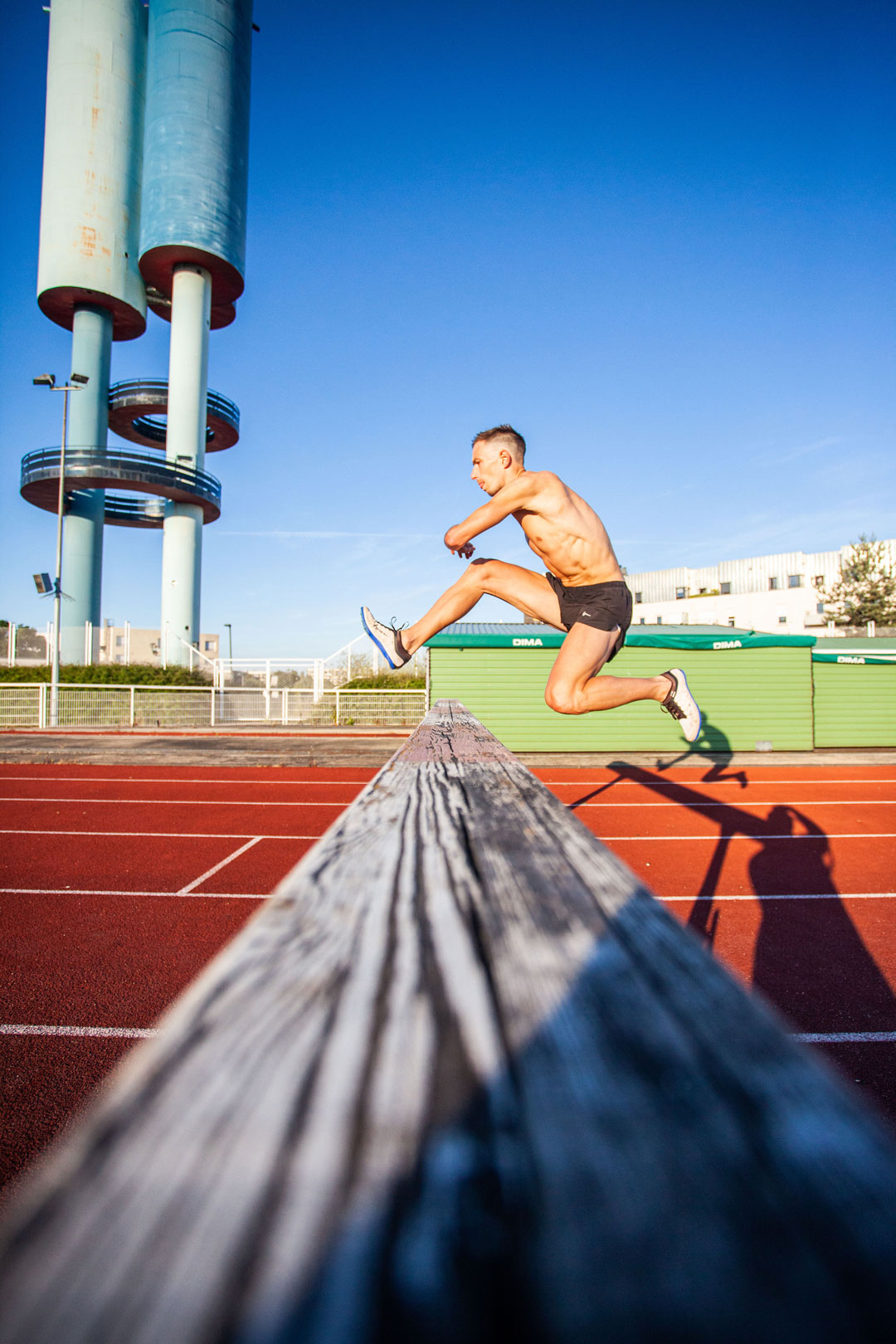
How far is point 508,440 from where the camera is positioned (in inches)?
157

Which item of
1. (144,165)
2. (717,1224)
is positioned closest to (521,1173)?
(717,1224)

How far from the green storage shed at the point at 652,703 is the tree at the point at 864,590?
2733 centimetres

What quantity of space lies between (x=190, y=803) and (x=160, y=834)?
1800 millimetres

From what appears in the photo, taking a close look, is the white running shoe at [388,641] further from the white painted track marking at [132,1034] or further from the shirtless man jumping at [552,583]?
the white painted track marking at [132,1034]

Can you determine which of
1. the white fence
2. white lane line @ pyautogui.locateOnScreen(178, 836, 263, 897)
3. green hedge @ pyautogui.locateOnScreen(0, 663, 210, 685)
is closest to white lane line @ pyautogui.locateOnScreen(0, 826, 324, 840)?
white lane line @ pyautogui.locateOnScreen(178, 836, 263, 897)

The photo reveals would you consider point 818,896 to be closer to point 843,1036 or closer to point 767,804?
point 843,1036

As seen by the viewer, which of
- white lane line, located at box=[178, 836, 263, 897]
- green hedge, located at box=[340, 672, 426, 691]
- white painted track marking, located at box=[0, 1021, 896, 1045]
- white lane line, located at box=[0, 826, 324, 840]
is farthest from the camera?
green hedge, located at box=[340, 672, 426, 691]

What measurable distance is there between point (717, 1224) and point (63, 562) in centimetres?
3245

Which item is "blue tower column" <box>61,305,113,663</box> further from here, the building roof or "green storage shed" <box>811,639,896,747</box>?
"green storage shed" <box>811,639,896,747</box>

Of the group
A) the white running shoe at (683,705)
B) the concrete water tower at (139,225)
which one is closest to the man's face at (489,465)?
the white running shoe at (683,705)

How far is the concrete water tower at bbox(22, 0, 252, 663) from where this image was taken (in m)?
27.9

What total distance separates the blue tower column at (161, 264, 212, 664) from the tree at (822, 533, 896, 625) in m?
34.2

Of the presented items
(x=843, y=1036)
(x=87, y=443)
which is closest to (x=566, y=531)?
A: (x=843, y=1036)

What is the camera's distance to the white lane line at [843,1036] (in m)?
3.29
